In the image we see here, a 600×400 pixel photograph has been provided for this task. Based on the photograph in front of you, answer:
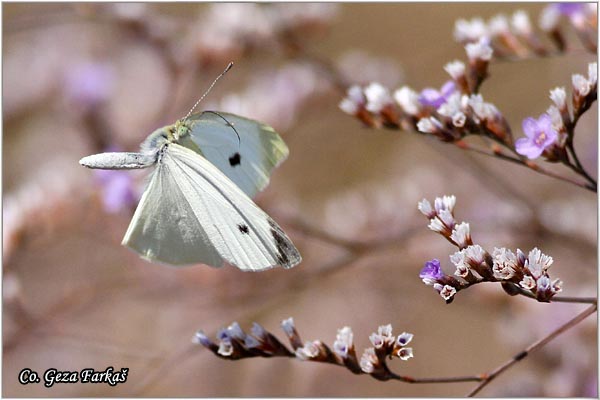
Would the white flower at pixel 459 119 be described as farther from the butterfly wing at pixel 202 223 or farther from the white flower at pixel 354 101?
the butterfly wing at pixel 202 223

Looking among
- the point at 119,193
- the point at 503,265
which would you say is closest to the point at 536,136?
the point at 503,265

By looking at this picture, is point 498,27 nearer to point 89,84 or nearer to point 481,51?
point 481,51

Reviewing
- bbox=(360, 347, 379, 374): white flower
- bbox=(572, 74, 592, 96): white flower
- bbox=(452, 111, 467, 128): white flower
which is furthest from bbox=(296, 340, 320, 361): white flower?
bbox=(572, 74, 592, 96): white flower

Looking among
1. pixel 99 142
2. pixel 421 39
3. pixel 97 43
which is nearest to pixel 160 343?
pixel 99 142

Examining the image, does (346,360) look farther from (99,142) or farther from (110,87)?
(110,87)

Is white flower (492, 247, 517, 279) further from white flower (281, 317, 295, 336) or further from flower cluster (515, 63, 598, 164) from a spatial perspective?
white flower (281, 317, 295, 336)

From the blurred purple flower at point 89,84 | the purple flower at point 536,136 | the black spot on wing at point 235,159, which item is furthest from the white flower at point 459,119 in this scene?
the blurred purple flower at point 89,84

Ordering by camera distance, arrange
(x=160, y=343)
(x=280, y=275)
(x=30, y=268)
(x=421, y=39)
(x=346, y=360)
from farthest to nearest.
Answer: (x=421, y=39) → (x=30, y=268) → (x=160, y=343) → (x=280, y=275) → (x=346, y=360)
